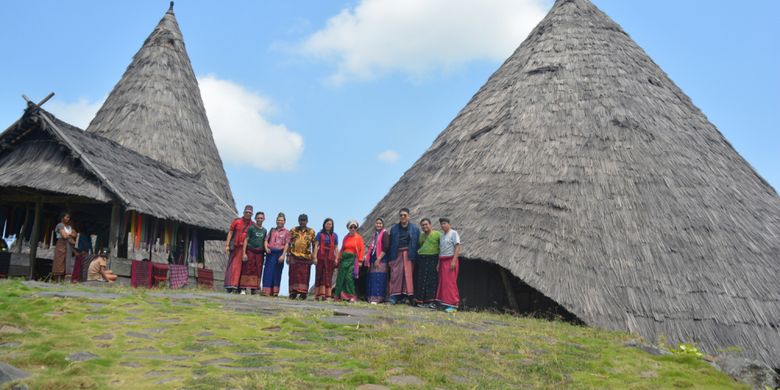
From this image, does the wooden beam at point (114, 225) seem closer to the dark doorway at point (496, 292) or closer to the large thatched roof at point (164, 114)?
the dark doorway at point (496, 292)

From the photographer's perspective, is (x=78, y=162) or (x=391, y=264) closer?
(x=391, y=264)

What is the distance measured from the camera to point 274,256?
40.4ft

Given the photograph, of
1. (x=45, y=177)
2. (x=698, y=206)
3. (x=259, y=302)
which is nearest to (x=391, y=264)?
(x=259, y=302)

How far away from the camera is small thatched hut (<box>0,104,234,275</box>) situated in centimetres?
1287

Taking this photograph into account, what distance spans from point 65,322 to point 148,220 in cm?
735

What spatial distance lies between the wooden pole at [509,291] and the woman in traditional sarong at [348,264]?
7.77 ft

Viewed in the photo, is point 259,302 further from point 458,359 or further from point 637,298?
point 637,298

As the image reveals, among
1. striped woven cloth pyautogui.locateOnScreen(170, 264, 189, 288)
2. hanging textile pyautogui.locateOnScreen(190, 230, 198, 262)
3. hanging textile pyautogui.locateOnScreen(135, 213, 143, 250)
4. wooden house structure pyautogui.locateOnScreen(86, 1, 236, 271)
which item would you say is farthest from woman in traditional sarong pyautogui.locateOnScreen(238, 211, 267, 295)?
wooden house structure pyautogui.locateOnScreen(86, 1, 236, 271)

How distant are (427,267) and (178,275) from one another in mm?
6158

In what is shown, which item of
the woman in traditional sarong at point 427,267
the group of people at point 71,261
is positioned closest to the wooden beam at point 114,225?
the group of people at point 71,261

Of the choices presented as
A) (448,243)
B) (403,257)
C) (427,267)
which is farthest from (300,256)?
(448,243)

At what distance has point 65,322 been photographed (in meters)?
7.21

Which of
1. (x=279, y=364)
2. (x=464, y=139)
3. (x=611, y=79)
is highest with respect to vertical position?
(x=611, y=79)

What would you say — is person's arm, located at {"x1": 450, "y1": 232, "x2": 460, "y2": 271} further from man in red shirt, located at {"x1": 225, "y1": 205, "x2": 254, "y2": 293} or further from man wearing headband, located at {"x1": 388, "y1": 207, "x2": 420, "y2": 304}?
man in red shirt, located at {"x1": 225, "y1": 205, "x2": 254, "y2": 293}
